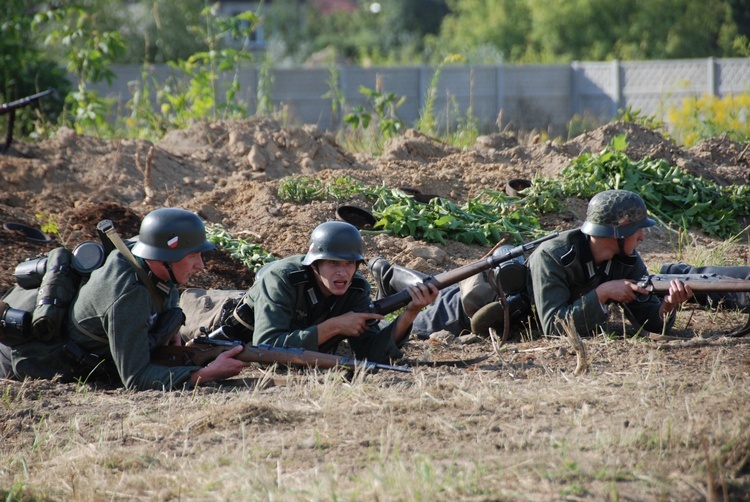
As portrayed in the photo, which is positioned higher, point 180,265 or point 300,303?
point 180,265

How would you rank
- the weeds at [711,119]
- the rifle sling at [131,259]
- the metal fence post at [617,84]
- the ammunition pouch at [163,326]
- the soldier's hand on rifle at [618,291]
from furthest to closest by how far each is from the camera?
the metal fence post at [617,84] → the weeds at [711,119] → the soldier's hand on rifle at [618,291] → the ammunition pouch at [163,326] → the rifle sling at [131,259]

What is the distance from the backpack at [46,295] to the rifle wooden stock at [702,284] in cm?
348

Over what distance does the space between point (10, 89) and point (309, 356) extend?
36.1 feet

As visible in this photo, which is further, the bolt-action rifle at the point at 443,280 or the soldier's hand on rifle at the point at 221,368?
the bolt-action rifle at the point at 443,280

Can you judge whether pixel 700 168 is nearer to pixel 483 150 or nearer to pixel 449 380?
pixel 483 150

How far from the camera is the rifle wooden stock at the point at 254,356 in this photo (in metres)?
5.33

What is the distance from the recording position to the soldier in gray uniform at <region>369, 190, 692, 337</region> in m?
6.08

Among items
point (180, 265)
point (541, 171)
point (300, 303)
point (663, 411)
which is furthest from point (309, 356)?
point (541, 171)

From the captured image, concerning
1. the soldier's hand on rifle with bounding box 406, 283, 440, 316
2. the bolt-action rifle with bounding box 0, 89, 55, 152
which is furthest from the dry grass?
the bolt-action rifle with bounding box 0, 89, 55, 152

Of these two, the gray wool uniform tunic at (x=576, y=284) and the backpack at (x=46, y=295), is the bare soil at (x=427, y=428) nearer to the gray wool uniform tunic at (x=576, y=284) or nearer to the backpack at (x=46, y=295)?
the gray wool uniform tunic at (x=576, y=284)

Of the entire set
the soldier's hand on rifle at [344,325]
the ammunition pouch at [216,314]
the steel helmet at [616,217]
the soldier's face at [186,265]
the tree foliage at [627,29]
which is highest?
the tree foliage at [627,29]

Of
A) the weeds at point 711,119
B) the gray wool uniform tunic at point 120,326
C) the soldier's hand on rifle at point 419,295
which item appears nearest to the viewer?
the gray wool uniform tunic at point 120,326

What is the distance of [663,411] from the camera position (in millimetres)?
4297

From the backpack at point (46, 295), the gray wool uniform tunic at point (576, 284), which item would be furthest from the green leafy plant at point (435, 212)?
the backpack at point (46, 295)
